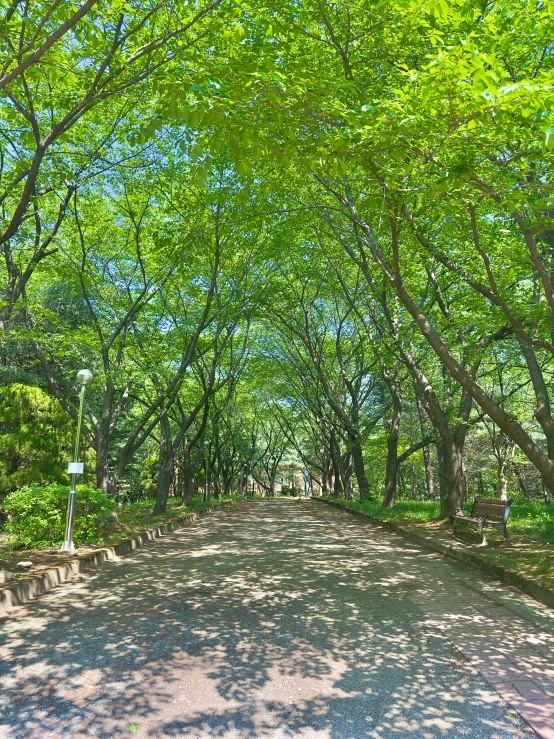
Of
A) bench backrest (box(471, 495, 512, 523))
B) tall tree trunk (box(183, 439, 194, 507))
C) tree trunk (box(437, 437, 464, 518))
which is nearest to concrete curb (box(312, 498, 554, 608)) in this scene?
bench backrest (box(471, 495, 512, 523))

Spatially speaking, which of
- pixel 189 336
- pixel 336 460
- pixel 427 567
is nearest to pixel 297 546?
pixel 427 567

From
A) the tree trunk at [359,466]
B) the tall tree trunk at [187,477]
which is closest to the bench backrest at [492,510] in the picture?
the tree trunk at [359,466]

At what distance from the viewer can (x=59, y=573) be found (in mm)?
7359

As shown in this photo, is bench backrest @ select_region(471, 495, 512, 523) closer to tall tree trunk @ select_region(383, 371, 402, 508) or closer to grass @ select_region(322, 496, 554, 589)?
grass @ select_region(322, 496, 554, 589)

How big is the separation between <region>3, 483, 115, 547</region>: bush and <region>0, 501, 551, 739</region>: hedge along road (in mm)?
1869

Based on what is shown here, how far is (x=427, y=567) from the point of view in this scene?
845 cm

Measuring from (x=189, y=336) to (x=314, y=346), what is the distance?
23.8ft

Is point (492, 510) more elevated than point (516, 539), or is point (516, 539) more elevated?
point (492, 510)

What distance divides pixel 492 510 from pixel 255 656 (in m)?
7.00

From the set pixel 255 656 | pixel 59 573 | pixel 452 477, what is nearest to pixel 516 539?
pixel 452 477

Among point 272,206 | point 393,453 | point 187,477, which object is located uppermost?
point 272,206

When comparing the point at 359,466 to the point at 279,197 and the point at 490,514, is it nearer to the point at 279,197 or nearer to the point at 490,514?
the point at 490,514

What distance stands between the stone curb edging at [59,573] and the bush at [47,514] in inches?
29.5

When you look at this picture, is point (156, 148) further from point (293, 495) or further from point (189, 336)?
point (293, 495)
